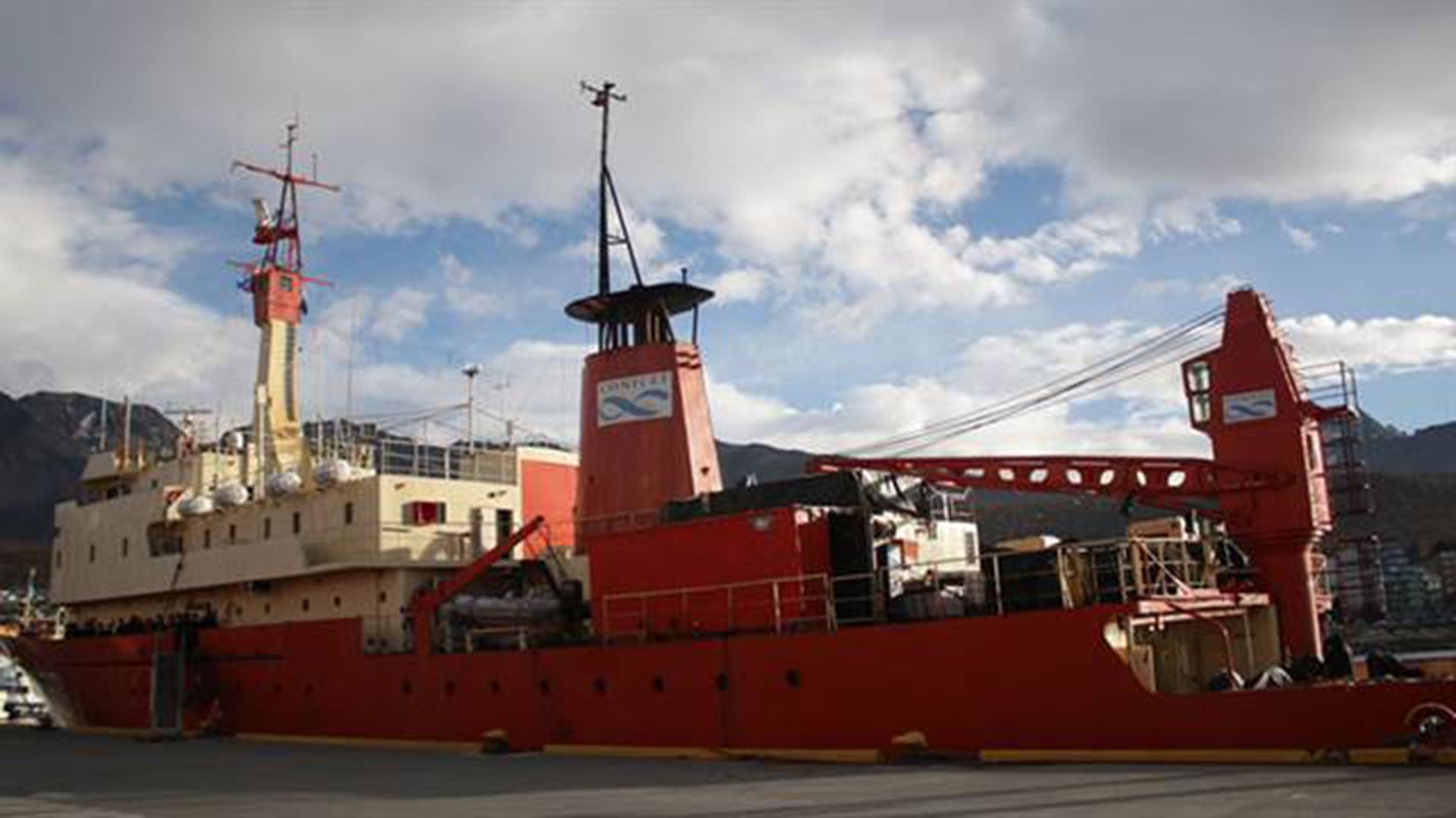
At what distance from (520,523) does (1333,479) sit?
14390 mm

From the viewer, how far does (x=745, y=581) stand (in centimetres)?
1691

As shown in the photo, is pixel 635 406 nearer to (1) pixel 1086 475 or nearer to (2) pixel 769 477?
(1) pixel 1086 475

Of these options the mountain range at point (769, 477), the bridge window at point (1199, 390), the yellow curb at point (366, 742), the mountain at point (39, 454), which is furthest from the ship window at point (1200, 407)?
the mountain at point (39, 454)

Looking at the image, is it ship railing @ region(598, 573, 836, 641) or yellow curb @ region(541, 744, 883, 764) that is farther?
ship railing @ region(598, 573, 836, 641)

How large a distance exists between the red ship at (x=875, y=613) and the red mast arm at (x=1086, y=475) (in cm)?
4

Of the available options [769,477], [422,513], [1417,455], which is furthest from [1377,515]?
[1417,455]

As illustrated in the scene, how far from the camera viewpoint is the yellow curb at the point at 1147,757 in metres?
12.8

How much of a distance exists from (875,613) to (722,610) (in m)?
2.35

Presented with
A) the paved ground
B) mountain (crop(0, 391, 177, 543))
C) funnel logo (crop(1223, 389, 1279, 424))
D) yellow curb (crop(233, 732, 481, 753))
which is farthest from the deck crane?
mountain (crop(0, 391, 177, 543))

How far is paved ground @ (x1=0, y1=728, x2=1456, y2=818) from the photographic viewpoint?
10.4 metres

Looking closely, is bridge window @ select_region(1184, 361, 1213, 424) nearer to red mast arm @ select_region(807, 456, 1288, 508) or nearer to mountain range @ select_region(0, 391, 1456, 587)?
red mast arm @ select_region(807, 456, 1288, 508)

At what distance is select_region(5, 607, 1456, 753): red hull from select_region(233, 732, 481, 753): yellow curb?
130 millimetres

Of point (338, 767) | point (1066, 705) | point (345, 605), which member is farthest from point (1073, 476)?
point (345, 605)

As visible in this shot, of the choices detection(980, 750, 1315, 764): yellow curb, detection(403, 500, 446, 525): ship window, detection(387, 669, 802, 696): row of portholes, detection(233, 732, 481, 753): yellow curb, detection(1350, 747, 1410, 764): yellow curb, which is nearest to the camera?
detection(1350, 747, 1410, 764): yellow curb
